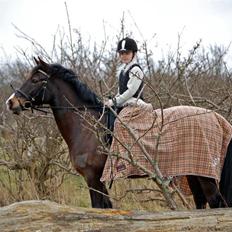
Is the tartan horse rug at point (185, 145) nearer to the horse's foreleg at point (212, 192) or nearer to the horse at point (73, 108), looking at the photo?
the horse's foreleg at point (212, 192)

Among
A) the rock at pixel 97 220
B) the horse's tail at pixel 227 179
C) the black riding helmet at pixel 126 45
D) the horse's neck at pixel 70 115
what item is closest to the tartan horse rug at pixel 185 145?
the horse's tail at pixel 227 179

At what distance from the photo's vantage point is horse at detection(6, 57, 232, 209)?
5453mm

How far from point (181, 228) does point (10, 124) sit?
18.3 ft

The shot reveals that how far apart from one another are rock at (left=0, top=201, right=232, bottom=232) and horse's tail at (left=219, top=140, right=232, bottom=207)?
191cm

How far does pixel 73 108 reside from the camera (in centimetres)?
568

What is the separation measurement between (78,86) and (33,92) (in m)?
0.53

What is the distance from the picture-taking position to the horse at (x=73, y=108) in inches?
215

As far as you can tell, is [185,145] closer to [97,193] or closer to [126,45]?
[97,193]

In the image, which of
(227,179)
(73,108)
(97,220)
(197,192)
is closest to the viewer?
(97,220)

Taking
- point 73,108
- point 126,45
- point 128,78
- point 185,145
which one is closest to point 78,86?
point 73,108

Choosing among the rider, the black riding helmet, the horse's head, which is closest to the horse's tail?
the rider

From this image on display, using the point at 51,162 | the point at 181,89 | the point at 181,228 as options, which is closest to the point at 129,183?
the point at 51,162

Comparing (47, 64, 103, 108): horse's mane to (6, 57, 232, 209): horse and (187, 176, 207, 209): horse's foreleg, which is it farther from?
(187, 176, 207, 209): horse's foreleg

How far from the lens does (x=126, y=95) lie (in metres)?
5.34
